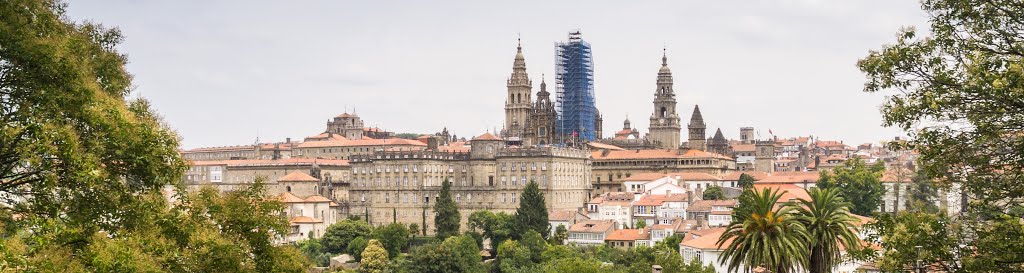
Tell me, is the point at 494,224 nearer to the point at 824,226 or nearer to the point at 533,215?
the point at 533,215

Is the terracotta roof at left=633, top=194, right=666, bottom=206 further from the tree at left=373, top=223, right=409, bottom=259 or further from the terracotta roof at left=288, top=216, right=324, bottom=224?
the terracotta roof at left=288, top=216, right=324, bottom=224

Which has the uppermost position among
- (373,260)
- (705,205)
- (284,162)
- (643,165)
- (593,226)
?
(284,162)

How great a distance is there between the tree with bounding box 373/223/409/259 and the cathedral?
35447 millimetres

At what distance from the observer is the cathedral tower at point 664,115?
5359 inches

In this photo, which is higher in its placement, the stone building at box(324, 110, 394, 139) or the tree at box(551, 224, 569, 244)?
the stone building at box(324, 110, 394, 139)

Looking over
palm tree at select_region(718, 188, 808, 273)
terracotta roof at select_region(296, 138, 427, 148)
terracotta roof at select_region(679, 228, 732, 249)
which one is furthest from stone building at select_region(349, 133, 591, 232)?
palm tree at select_region(718, 188, 808, 273)

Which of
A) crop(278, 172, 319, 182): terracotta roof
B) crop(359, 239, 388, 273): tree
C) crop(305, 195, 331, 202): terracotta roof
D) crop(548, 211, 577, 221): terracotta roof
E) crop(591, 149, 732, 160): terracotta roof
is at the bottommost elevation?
crop(359, 239, 388, 273): tree

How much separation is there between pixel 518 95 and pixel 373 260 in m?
52.8

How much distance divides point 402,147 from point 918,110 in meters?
118

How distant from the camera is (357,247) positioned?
89125 millimetres

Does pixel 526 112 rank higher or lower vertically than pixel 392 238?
higher

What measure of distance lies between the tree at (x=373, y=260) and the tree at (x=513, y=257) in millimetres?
8389

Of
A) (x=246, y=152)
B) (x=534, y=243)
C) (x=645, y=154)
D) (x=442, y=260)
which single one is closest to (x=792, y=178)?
(x=645, y=154)

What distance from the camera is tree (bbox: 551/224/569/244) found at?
87.5 meters
